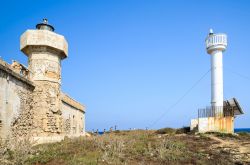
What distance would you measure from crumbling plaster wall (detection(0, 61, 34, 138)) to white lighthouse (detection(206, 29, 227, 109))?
46.2ft

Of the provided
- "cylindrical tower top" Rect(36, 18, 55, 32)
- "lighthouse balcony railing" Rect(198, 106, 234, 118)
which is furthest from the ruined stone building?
"lighthouse balcony railing" Rect(198, 106, 234, 118)

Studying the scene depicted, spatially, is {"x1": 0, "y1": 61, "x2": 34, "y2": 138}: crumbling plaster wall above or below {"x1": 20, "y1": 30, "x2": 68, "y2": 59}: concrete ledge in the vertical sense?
below

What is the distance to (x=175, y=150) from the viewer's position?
10508mm

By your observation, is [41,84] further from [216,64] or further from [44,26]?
[216,64]

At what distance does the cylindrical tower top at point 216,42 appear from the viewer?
814 inches

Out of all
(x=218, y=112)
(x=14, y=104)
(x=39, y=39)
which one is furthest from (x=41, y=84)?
(x=218, y=112)

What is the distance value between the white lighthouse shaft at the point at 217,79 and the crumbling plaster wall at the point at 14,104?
46.1 feet

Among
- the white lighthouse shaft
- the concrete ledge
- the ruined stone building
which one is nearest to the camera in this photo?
the ruined stone building

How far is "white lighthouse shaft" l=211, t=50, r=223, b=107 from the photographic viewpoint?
66.0 ft

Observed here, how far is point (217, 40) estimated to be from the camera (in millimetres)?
20922

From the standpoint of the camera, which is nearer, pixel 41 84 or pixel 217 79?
pixel 41 84

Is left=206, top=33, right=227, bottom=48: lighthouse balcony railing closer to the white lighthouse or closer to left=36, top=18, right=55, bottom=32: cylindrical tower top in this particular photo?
the white lighthouse

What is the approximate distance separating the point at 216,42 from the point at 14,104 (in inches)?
644

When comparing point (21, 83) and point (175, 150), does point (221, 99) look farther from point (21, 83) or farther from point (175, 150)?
point (21, 83)
